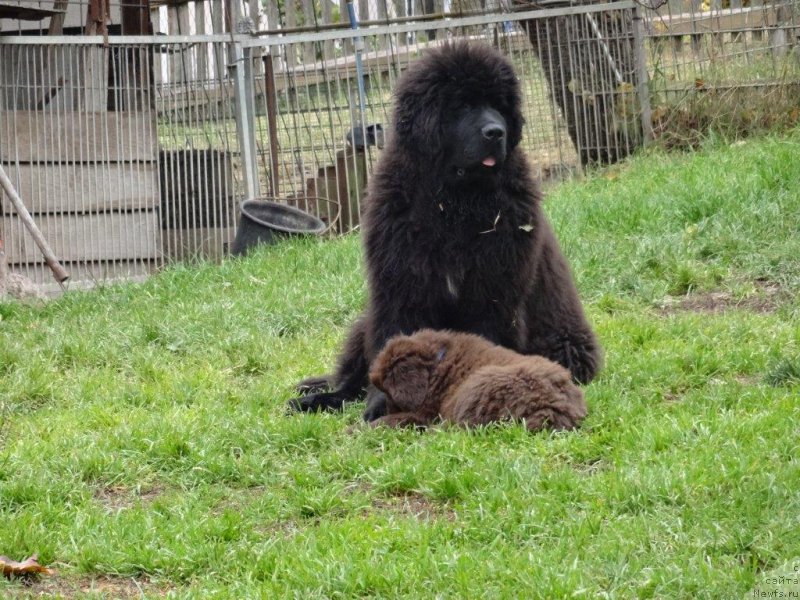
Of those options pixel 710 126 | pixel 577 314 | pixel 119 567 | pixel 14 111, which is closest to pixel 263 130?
pixel 14 111

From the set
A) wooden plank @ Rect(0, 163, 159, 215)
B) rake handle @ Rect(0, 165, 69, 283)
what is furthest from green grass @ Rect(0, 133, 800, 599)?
wooden plank @ Rect(0, 163, 159, 215)

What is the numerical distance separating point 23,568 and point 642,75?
33.3ft

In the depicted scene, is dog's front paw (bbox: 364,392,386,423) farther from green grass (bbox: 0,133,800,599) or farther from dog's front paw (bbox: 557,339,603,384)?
dog's front paw (bbox: 557,339,603,384)

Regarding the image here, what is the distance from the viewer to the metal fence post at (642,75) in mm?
12680

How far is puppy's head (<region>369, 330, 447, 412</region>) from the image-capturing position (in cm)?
569

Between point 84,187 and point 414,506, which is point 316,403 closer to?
point 414,506

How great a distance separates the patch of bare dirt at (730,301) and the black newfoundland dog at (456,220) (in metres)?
1.87

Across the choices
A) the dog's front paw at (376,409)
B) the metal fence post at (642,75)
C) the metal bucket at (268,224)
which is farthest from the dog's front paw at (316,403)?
the metal fence post at (642,75)

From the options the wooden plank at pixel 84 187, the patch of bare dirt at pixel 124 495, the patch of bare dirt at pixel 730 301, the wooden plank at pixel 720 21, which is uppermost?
the wooden plank at pixel 720 21

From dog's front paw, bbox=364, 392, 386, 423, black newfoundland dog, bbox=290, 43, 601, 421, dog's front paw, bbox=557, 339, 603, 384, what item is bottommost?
dog's front paw, bbox=364, 392, 386, 423

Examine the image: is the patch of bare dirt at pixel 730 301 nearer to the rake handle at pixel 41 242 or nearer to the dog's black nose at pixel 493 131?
the dog's black nose at pixel 493 131

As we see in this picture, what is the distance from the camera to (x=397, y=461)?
15.9ft

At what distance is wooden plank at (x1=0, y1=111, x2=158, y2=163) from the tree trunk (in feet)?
14.9

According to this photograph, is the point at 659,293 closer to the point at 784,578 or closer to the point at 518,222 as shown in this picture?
the point at 518,222
